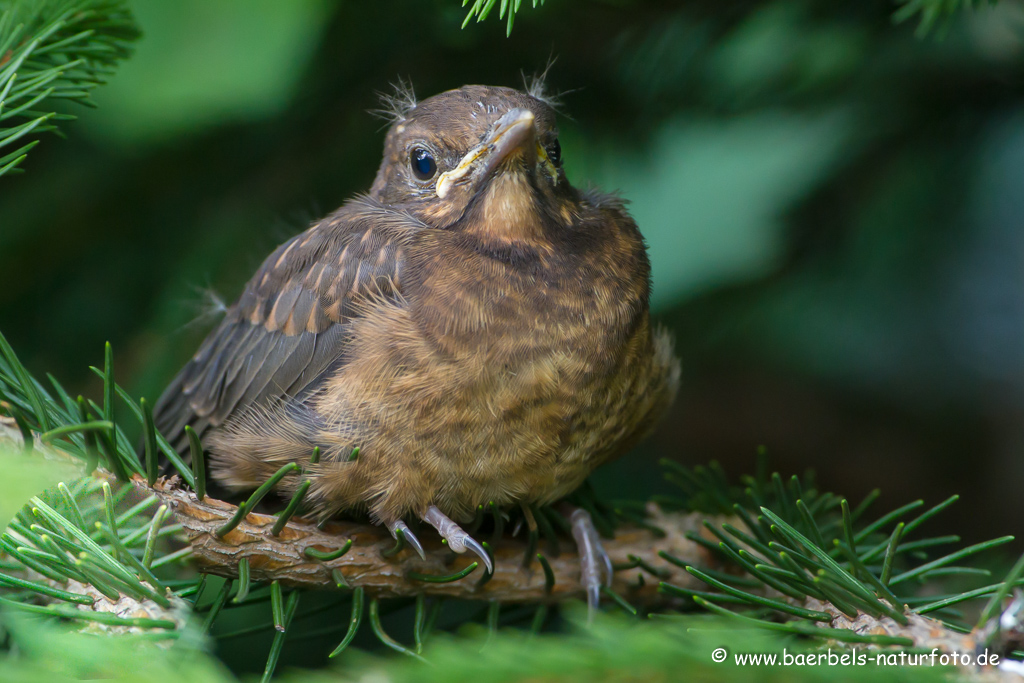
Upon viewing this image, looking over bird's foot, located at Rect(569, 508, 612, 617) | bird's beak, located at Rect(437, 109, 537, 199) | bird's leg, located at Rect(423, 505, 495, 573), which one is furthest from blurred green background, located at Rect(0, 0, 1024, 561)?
bird's leg, located at Rect(423, 505, 495, 573)

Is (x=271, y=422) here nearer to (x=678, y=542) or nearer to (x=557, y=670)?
(x=678, y=542)

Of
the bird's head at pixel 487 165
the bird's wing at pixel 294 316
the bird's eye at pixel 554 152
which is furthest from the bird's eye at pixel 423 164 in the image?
the bird's eye at pixel 554 152

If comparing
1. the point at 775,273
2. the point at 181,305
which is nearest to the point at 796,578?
the point at 775,273

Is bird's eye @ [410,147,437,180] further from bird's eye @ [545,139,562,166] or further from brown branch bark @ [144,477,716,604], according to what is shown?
brown branch bark @ [144,477,716,604]

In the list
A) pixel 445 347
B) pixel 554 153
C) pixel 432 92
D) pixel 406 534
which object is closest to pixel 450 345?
pixel 445 347

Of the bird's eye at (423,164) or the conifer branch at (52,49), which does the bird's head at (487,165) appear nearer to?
the bird's eye at (423,164)

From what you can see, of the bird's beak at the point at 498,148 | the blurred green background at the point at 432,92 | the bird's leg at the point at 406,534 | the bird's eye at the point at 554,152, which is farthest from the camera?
the blurred green background at the point at 432,92

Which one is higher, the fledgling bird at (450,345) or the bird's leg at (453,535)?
the fledgling bird at (450,345)

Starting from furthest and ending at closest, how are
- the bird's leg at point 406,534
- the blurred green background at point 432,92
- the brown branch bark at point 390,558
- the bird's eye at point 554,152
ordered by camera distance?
the blurred green background at point 432,92 < the bird's eye at point 554,152 < the bird's leg at point 406,534 < the brown branch bark at point 390,558

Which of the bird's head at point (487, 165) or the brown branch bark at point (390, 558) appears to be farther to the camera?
the bird's head at point (487, 165)
